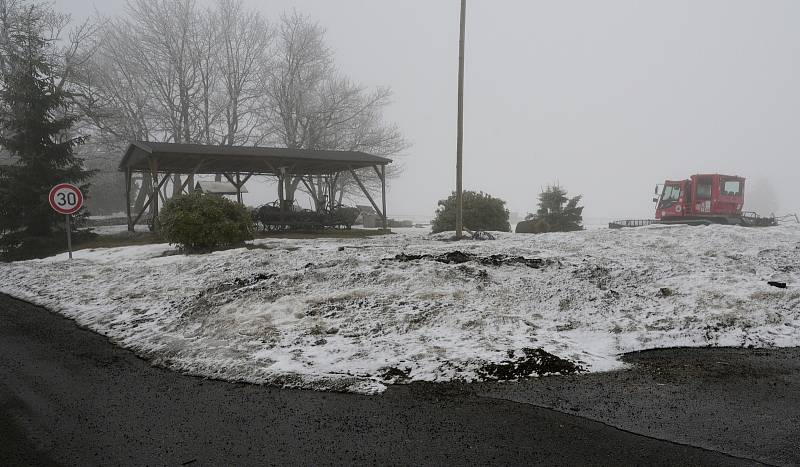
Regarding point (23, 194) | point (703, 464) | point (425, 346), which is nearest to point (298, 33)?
point (23, 194)

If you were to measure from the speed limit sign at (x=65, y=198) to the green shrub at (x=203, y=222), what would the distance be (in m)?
2.24

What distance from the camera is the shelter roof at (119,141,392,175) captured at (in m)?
19.1

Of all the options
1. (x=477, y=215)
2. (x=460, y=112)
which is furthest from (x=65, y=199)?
(x=477, y=215)

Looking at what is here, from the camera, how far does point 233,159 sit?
70.2ft

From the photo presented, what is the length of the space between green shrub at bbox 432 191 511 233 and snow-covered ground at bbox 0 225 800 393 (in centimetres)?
855

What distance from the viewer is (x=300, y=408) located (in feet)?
12.8

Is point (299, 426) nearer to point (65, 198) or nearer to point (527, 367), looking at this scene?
point (527, 367)

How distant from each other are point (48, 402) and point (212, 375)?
1337mm

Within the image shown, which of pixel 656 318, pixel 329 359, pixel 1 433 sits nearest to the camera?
pixel 1 433

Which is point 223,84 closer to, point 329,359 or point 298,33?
point 298,33

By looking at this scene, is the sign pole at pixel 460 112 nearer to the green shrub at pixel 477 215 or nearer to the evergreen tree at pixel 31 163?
the green shrub at pixel 477 215

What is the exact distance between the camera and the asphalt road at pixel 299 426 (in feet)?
9.95

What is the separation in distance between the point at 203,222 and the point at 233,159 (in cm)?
924

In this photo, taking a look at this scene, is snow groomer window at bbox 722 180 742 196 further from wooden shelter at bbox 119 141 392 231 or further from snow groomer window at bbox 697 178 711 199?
wooden shelter at bbox 119 141 392 231
